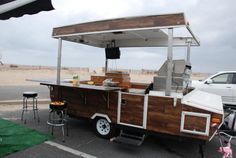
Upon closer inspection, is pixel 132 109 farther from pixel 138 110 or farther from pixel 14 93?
pixel 14 93

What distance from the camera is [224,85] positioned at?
873cm

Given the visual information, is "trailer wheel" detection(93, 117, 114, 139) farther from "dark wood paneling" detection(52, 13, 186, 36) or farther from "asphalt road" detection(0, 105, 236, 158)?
"dark wood paneling" detection(52, 13, 186, 36)

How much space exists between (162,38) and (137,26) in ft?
6.05

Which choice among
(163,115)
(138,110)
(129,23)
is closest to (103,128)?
(138,110)

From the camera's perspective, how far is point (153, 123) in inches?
161

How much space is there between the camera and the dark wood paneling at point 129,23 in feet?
11.8

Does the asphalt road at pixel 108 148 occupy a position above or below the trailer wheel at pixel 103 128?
below

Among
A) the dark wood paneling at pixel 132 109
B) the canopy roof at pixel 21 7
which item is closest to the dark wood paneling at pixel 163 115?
the dark wood paneling at pixel 132 109

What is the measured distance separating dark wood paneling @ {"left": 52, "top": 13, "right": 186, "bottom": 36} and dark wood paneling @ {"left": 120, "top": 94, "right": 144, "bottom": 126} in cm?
139

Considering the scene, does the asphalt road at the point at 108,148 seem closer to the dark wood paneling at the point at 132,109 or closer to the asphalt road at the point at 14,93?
the dark wood paneling at the point at 132,109

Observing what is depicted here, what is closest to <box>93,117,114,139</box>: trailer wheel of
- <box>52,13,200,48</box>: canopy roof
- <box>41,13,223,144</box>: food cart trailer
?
<box>41,13,223,144</box>: food cart trailer

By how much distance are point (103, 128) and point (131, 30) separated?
2.29 m

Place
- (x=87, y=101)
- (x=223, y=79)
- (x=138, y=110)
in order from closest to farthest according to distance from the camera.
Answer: (x=138, y=110), (x=87, y=101), (x=223, y=79)

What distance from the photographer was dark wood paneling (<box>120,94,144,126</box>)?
423 cm
